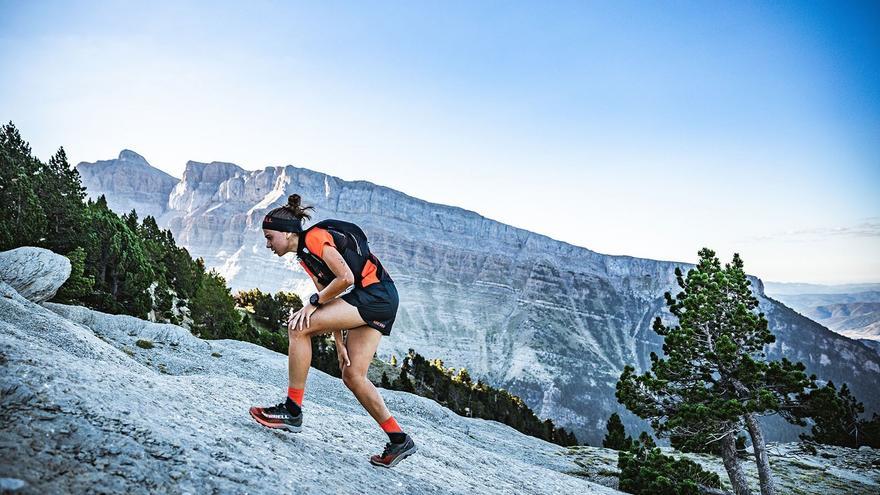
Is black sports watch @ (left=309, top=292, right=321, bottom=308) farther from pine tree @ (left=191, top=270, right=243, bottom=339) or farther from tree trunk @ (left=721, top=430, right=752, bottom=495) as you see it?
pine tree @ (left=191, top=270, right=243, bottom=339)

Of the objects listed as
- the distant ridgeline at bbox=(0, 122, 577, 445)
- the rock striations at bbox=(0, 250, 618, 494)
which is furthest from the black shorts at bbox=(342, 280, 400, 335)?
the distant ridgeline at bbox=(0, 122, 577, 445)

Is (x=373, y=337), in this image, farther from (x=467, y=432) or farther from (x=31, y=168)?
(x=31, y=168)

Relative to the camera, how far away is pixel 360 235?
618 cm

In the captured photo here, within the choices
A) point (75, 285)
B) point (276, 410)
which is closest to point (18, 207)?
point (75, 285)

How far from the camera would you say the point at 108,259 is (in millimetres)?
38719

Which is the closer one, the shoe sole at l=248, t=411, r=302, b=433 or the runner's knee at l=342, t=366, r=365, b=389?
the runner's knee at l=342, t=366, r=365, b=389

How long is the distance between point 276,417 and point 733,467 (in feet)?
60.4

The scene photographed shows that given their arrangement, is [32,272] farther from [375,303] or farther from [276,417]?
[375,303]

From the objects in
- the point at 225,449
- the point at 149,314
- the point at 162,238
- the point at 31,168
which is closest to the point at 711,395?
the point at 225,449

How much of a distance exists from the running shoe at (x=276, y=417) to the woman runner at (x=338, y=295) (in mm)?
502

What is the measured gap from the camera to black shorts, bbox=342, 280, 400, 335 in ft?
19.7

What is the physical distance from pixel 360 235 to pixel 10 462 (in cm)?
388

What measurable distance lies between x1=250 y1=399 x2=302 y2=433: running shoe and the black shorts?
192cm

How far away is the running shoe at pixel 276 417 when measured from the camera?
259 inches
